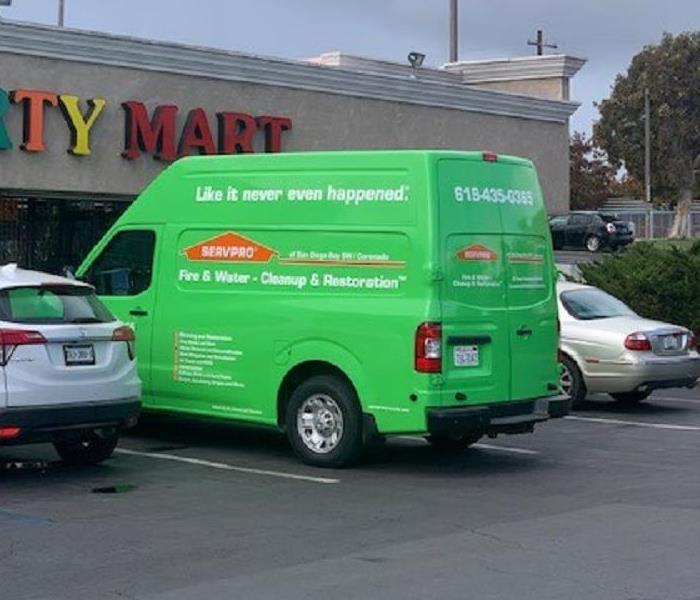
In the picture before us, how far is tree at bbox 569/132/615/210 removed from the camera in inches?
3221

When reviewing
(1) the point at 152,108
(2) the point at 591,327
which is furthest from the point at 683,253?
(1) the point at 152,108

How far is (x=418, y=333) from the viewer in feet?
36.7

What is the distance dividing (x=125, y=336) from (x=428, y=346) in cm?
259

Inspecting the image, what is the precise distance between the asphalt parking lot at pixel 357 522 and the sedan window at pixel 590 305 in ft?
10.7

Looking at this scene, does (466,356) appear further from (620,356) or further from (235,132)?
(235,132)

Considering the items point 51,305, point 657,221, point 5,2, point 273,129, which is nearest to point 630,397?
point 273,129

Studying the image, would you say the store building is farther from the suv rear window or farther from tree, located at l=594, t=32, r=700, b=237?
tree, located at l=594, t=32, r=700, b=237

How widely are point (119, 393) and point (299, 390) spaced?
1637 mm

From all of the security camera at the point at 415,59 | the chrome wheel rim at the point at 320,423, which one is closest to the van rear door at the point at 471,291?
the chrome wheel rim at the point at 320,423

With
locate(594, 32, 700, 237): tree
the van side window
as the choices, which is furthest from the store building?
locate(594, 32, 700, 237): tree

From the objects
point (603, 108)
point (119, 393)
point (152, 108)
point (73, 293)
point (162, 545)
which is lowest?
point (162, 545)

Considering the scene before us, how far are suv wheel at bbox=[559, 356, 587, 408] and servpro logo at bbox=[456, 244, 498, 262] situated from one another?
5076 millimetres

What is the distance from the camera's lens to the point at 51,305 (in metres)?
11.2

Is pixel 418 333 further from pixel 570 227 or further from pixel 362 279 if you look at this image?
pixel 570 227
